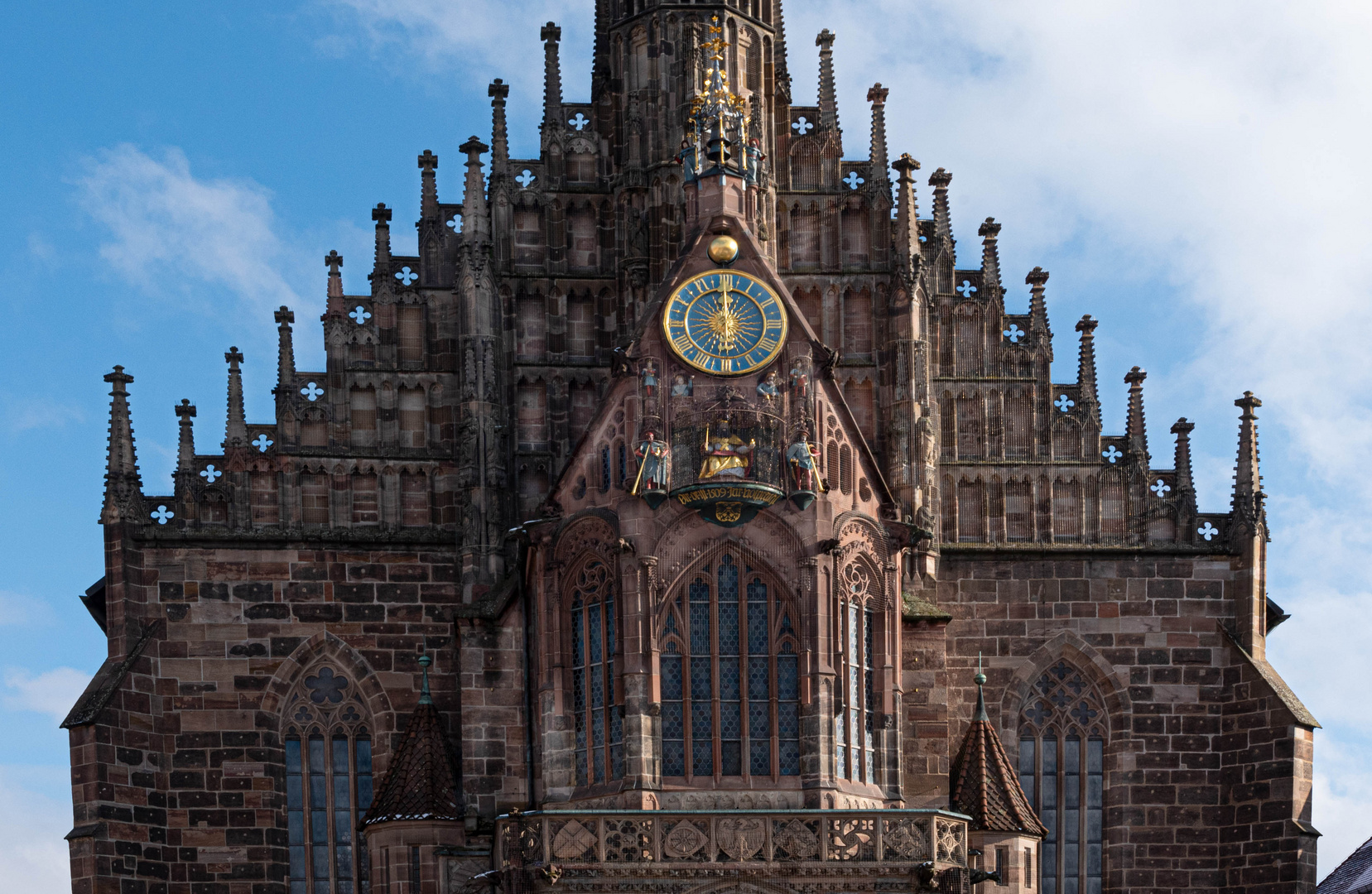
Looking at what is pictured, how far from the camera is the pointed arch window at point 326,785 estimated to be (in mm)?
52031

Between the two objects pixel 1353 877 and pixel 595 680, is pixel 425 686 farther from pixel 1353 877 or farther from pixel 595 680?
pixel 1353 877

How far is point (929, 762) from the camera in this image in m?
50.4

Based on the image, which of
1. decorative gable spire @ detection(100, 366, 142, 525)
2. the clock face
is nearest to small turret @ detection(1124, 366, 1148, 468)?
the clock face

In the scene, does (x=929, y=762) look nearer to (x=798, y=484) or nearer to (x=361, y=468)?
(x=798, y=484)

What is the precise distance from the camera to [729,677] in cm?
4869

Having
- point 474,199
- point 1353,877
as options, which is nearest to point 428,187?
point 474,199

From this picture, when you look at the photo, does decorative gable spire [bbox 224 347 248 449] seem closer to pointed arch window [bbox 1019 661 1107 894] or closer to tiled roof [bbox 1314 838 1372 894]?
pointed arch window [bbox 1019 661 1107 894]

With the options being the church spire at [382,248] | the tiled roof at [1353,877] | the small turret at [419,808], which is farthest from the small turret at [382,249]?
the tiled roof at [1353,877]

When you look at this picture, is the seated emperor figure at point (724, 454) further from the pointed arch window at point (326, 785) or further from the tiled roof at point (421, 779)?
the pointed arch window at point (326, 785)

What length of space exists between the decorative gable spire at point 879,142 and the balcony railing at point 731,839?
12.2 meters

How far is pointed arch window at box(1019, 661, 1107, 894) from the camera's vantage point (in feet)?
173

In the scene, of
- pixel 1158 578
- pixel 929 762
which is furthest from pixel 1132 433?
pixel 929 762

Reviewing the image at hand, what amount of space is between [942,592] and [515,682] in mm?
7430

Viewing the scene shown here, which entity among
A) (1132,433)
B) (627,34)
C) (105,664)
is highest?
(627,34)
